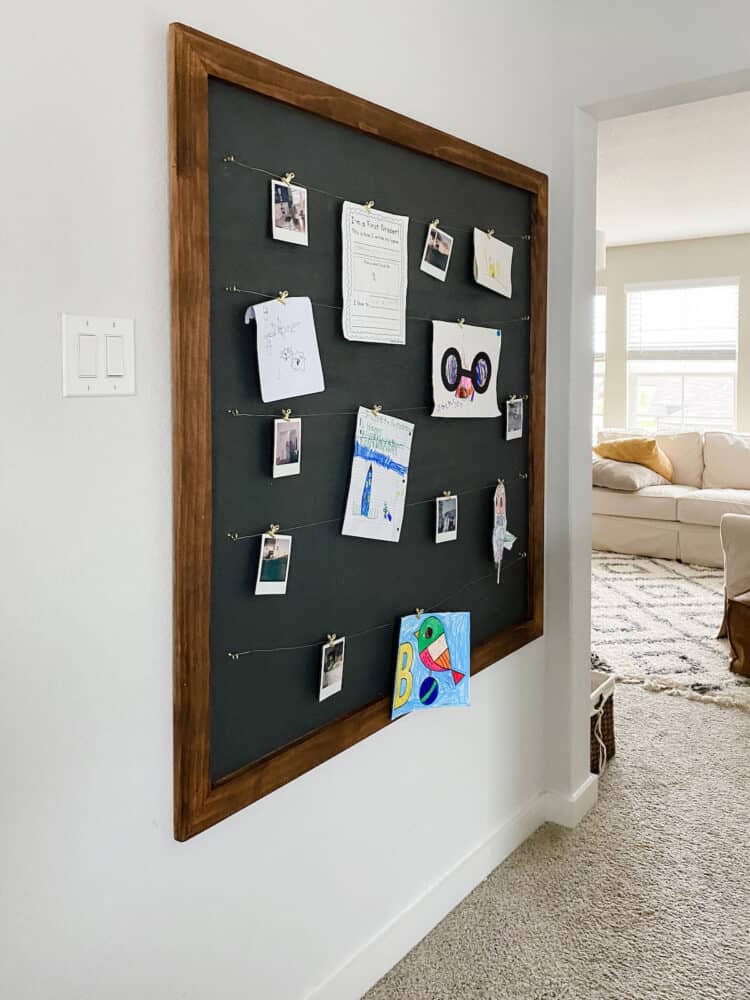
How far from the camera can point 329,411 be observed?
1587mm

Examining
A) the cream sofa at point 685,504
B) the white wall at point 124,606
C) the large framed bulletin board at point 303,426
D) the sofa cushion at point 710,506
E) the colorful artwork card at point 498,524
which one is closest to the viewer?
the white wall at point 124,606

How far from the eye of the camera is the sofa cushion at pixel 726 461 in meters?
6.21

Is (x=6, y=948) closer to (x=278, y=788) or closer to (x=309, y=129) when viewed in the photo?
(x=278, y=788)

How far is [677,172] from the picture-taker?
187 inches

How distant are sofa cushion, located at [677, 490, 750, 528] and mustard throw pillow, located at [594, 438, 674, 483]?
1.71 feet

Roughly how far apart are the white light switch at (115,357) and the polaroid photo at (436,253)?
79 centimetres

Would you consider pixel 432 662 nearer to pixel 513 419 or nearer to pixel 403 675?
pixel 403 675

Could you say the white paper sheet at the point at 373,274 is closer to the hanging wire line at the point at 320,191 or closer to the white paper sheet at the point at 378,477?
the hanging wire line at the point at 320,191

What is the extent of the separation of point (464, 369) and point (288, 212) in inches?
25.6

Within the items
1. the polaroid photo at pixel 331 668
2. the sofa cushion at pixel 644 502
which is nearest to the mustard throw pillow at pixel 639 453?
the sofa cushion at pixel 644 502

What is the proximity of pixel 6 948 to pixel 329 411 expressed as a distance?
3.19 feet

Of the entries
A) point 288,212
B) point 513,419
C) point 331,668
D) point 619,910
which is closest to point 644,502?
point 513,419

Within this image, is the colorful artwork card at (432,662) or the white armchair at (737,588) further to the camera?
the white armchair at (737,588)

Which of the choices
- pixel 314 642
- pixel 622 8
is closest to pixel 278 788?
pixel 314 642
